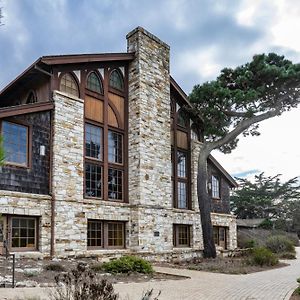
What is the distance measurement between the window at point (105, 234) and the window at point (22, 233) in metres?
2.64

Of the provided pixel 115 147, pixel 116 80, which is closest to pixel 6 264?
pixel 115 147

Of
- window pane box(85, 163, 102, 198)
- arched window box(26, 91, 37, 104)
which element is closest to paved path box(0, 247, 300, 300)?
window pane box(85, 163, 102, 198)

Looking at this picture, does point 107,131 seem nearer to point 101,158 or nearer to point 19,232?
point 101,158

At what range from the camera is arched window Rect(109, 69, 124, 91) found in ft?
64.1

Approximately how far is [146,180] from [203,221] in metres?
4.34

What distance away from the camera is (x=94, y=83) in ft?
61.1

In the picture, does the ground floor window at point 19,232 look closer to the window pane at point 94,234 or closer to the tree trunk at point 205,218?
the window pane at point 94,234

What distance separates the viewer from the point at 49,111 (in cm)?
1630

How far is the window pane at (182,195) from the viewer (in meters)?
22.7

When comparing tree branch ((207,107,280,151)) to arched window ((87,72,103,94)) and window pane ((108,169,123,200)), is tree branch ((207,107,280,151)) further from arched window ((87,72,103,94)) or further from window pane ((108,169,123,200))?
arched window ((87,72,103,94))

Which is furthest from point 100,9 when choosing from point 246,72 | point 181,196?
point 181,196

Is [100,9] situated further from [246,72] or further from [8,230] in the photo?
[246,72]

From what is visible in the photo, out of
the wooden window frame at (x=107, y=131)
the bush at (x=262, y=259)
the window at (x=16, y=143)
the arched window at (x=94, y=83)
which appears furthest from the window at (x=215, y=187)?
the window at (x=16, y=143)

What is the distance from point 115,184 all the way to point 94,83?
4582 millimetres
